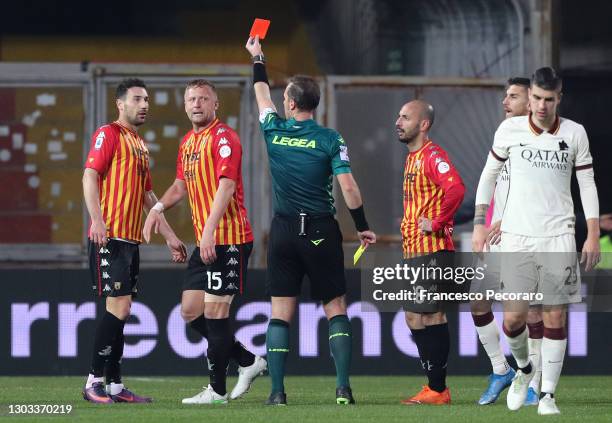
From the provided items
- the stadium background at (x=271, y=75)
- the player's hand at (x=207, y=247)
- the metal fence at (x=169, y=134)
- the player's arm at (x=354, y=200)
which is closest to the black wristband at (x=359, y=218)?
the player's arm at (x=354, y=200)

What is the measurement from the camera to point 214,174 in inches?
395

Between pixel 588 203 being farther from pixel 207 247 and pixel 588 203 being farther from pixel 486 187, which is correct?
pixel 207 247

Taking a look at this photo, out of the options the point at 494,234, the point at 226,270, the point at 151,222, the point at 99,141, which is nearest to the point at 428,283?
the point at 494,234

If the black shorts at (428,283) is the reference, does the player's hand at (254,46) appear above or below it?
above

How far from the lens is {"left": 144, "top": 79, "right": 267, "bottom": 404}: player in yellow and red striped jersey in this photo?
387 inches

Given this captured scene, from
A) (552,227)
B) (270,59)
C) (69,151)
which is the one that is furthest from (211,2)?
(552,227)

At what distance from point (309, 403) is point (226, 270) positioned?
1.05 metres

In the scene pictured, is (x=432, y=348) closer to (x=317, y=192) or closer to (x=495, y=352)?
(x=495, y=352)

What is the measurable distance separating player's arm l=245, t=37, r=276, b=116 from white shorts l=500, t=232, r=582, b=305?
1653 millimetres

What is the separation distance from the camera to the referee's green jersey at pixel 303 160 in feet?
31.8

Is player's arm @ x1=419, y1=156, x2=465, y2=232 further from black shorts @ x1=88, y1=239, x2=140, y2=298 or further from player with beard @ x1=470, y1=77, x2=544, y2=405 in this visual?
black shorts @ x1=88, y1=239, x2=140, y2=298

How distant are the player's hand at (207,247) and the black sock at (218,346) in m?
0.41

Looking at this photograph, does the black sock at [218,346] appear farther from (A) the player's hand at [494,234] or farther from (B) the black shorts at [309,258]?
(A) the player's hand at [494,234]

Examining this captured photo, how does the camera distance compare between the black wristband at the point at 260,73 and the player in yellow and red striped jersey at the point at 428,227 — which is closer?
the black wristband at the point at 260,73
